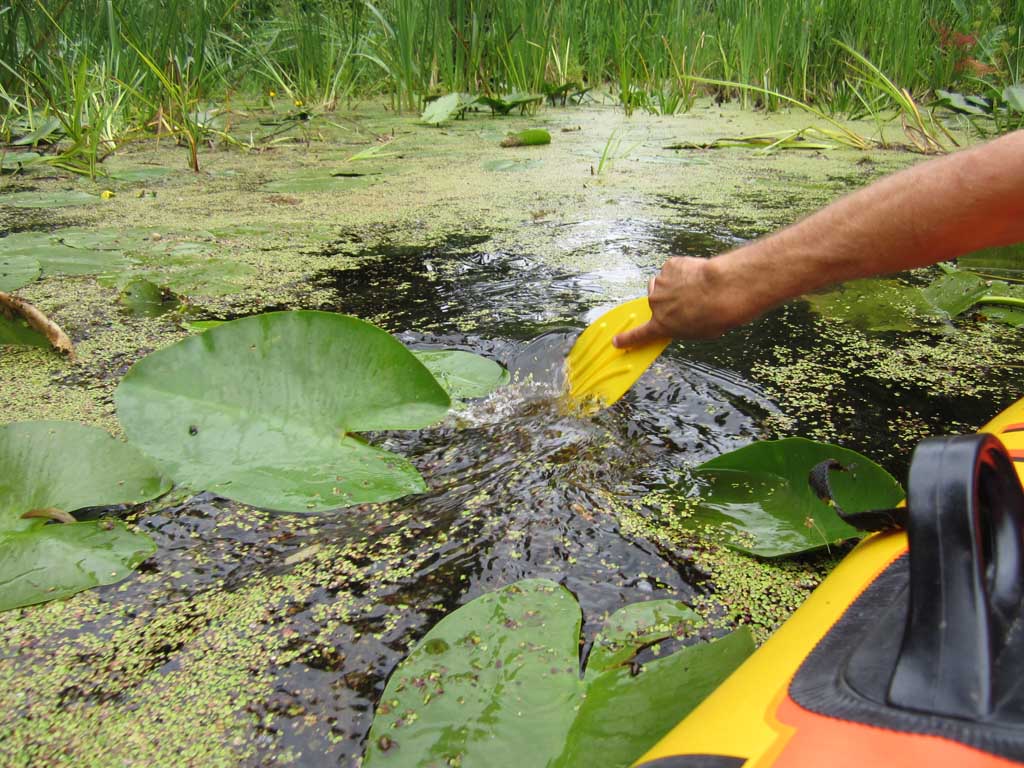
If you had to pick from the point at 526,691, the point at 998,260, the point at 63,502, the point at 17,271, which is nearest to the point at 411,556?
the point at 526,691

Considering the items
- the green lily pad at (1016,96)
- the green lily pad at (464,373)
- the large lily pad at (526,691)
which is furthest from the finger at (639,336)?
the green lily pad at (1016,96)

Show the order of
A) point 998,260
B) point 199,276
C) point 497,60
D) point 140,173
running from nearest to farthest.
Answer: point 199,276
point 998,260
point 140,173
point 497,60

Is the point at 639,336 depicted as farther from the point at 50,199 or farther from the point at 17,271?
the point at 50,199

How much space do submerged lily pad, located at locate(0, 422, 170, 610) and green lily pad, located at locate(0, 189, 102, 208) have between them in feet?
5.25

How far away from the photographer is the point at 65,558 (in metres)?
0.70

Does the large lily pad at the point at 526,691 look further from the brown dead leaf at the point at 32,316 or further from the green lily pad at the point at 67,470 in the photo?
the brown dead leaf at the point at 32,316

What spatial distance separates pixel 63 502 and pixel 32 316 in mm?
506

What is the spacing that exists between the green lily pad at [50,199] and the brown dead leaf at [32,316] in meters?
1.13

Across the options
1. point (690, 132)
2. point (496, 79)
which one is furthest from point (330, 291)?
point (496, 79)

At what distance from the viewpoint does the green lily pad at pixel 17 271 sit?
139cm

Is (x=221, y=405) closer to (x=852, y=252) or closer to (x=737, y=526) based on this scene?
(x=737, y=526)

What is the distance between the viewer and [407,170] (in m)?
2.64

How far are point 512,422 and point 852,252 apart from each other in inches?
18.5

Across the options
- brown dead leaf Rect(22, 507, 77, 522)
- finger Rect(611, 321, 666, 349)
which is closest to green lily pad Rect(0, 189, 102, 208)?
brown dead leaf Rect(22, 507, 77, 522)
